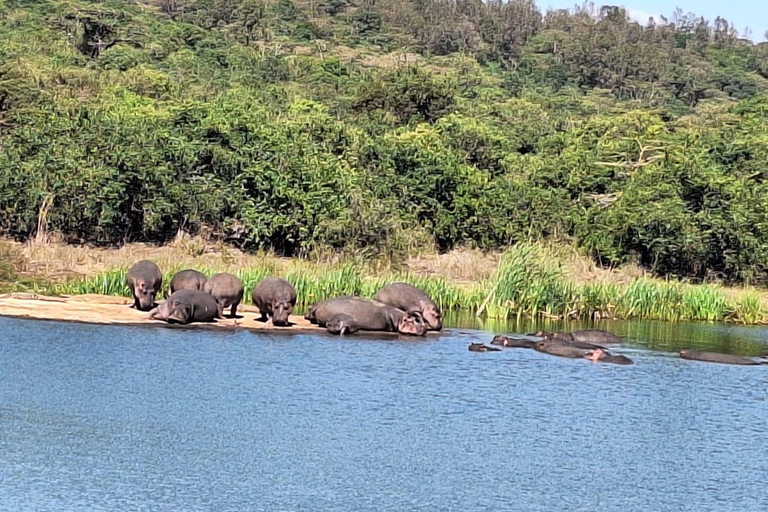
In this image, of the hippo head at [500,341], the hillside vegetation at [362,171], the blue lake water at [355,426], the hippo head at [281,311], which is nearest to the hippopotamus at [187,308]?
the blue lake water at [355,426]

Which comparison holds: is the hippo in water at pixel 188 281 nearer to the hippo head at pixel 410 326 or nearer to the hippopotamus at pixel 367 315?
the hippopotamus at pixel 367 315

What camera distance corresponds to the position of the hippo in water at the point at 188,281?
19484 millimetres

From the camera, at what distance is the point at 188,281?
19.5 m

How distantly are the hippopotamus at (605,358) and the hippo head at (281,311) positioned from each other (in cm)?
439

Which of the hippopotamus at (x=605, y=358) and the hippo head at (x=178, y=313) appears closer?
the hippopotamus at (x=605, y=358)

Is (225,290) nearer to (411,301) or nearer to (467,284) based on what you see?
(411,301)

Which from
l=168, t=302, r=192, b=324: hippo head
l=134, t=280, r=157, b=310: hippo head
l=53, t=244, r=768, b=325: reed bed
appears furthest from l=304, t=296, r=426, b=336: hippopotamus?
l=134, t=280, r=157, b=310: hippo head

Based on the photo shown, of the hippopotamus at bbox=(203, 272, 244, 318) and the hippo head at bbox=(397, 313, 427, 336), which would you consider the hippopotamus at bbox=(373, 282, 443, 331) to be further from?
the hippopotamus at bbox=(203, 272, 244, 318)

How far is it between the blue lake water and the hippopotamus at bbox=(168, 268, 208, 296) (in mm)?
2349

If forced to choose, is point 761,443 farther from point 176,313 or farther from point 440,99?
point 440,99

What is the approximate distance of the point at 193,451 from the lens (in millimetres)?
10695

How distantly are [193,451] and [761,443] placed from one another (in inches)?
219

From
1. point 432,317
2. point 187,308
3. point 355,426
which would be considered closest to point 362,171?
point 432,317

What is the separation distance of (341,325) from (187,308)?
220 centimetres
